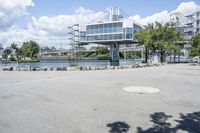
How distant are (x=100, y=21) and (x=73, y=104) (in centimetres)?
8077

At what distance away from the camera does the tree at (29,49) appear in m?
96.5

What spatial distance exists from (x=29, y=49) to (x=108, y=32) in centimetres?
3340

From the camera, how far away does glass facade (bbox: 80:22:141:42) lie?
80500 millimetres

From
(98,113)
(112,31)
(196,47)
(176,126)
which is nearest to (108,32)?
(112,31)

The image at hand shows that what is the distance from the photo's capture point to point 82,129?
5941 millimetres

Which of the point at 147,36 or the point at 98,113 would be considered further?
the point at 147,36

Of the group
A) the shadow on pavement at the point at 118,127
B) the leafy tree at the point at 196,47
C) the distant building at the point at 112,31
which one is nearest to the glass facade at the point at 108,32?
the distant building at the point at 112,31

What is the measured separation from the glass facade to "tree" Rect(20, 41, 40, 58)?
22.8 m

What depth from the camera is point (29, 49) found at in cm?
9675

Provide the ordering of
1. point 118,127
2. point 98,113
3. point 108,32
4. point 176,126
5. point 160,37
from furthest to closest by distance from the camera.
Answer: point 108,32, point 160,37, point 98,113, point 176,126, point 118,127

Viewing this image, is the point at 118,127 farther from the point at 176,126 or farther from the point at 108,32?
the point at 108,32

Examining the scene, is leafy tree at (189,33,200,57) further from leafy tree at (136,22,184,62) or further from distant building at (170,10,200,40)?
distant building at (170,10,200,40)

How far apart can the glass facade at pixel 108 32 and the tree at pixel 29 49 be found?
22791mm

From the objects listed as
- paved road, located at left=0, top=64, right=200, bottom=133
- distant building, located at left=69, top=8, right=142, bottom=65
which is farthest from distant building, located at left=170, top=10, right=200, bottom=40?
paved road, located at left=0, top=64, right=200, bottom=133
